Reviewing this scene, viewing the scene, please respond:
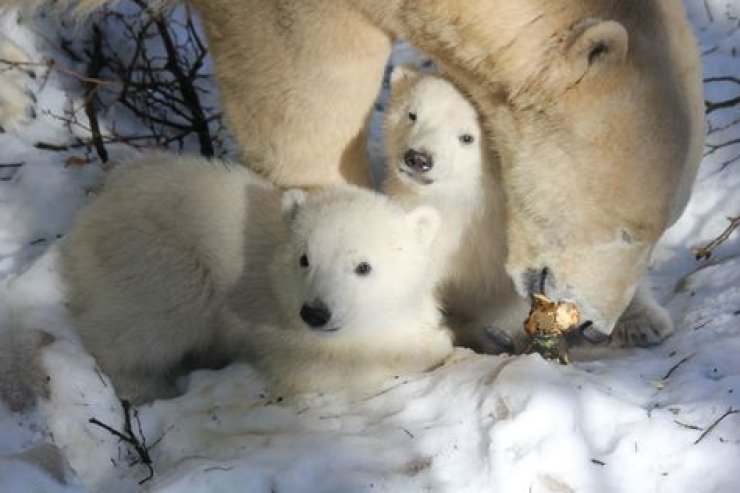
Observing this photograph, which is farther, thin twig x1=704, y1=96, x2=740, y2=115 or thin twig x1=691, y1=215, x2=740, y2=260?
thin twig x1=704, y1=96, x2=740, y2=115

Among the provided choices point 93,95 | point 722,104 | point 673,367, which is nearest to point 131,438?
point 673,367

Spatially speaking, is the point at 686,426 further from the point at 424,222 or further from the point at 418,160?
the point at 418,160

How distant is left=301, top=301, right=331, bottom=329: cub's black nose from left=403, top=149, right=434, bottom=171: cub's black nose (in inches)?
25.7

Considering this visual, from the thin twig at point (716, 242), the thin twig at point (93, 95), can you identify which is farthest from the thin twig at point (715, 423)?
the thin twig at point (93, 95)

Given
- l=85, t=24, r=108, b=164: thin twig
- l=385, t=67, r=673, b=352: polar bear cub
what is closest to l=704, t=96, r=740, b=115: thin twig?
l=385, t=67, r=673, b=352: polar bear cub

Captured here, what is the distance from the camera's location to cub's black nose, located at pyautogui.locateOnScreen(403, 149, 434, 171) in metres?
3.43

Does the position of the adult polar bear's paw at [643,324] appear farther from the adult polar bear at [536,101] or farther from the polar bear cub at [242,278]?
the polar bear cub at [242,278]

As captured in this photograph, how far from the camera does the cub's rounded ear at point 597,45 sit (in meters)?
3.06

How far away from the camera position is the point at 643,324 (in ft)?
12.0

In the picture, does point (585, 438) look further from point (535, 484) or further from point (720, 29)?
point (720, 29)

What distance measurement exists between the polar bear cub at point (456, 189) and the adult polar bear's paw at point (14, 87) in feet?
6.79

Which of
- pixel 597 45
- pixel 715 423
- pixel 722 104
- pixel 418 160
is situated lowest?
pixel 715 423

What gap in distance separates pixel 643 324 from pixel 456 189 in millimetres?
826

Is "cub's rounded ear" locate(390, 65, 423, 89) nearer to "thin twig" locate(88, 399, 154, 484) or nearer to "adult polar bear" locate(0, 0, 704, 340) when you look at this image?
"adult polar bear" locate(0, 0, 704, 340)
